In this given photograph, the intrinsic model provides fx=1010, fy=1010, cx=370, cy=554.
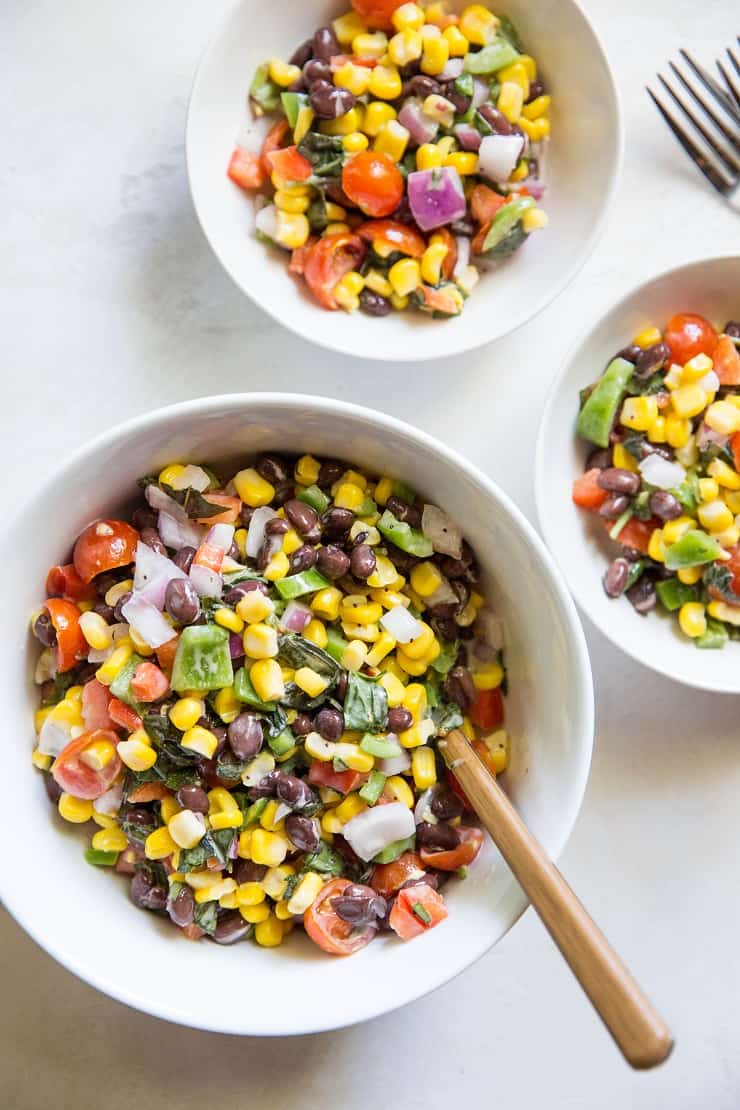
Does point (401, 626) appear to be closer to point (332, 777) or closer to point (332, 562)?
point (332, 562)

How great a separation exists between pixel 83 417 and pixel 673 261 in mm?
1519

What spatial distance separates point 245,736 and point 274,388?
940 millimetres

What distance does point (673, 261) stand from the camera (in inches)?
101

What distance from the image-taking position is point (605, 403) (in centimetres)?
232

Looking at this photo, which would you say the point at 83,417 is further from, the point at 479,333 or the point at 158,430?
the point at 479,333

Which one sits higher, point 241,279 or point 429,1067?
point 241,279

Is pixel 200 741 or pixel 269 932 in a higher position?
pixel 200 741

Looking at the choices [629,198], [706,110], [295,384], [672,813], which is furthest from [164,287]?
[672,813]

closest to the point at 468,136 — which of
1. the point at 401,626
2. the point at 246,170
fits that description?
the point at 246,170

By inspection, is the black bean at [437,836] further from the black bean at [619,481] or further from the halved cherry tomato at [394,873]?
the black bean at [619,481]

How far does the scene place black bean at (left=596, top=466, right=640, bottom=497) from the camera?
7.58 ft

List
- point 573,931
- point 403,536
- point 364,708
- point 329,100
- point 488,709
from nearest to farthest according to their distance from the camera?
point 573,931
point 364,708
point 403,536
point 488,709
point 329,100

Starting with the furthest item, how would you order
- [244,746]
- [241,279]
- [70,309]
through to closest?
1. [70,309]
2. [241,279]
3. [244,746]

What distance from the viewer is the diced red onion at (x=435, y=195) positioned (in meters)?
2.33
